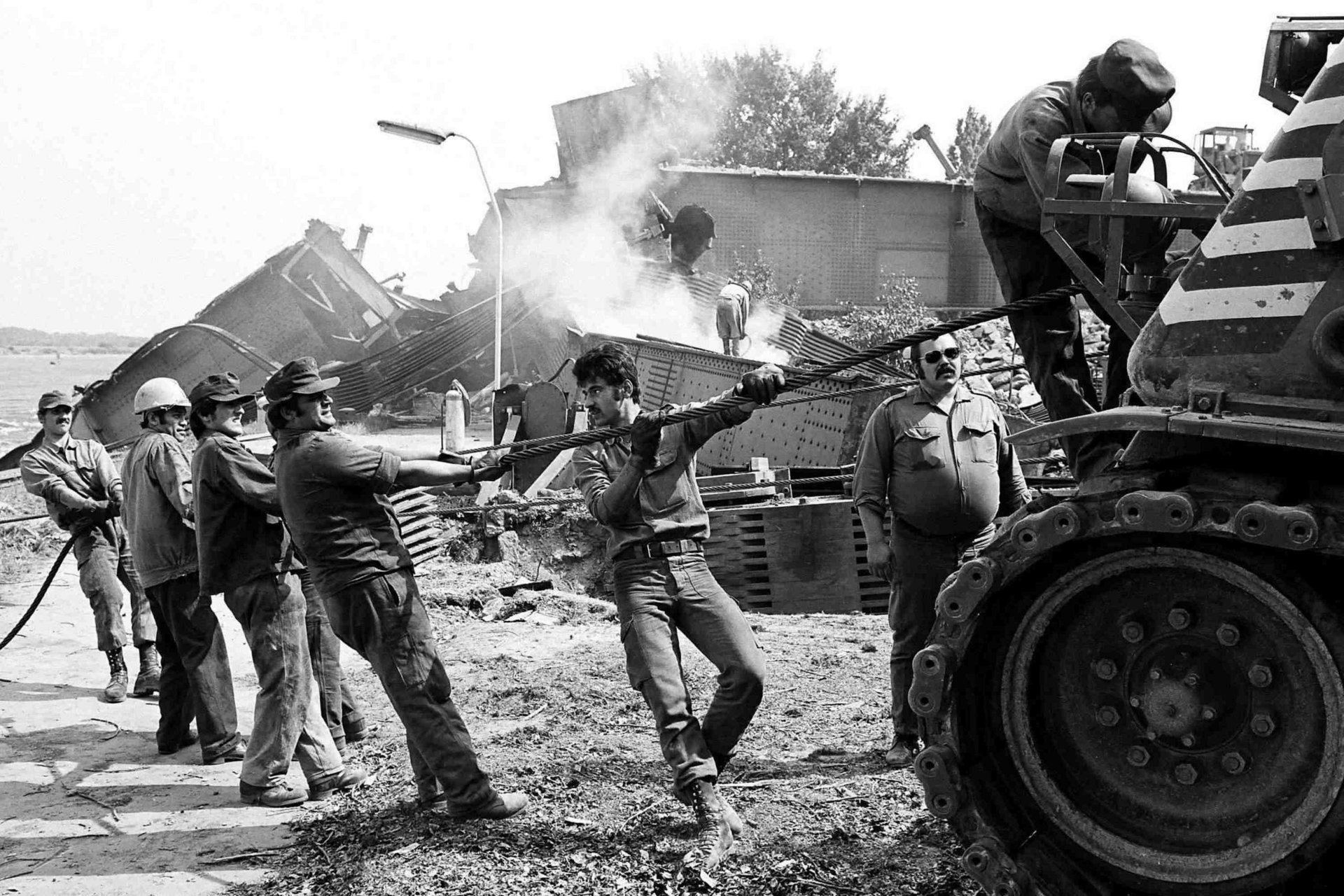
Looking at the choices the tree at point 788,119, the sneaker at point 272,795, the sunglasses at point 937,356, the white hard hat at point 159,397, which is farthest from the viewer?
the tree at point 788,119

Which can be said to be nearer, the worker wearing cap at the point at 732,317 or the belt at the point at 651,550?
the belt at the point at 651,550

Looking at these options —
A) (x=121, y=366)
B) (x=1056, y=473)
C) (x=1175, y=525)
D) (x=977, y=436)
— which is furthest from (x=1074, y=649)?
(x=121, y=366)

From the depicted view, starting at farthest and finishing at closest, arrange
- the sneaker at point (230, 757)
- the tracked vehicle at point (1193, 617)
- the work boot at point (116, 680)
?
the work boot at point (116, 680)
the sneaker at point (230, 757)
the tracked vehicle at point (1193, 617)

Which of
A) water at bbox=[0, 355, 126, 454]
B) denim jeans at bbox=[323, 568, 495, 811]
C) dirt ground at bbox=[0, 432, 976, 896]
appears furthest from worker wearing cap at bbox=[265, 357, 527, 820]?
water at bbox=[0, 355, 126, 454]

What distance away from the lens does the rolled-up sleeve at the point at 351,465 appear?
18.8ft

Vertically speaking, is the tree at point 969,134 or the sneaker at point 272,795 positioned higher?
the tree at point 969,134

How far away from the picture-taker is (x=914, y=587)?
598cm

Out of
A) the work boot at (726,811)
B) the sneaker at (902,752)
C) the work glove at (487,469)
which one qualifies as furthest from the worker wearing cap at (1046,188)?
the work glove at (487,469)

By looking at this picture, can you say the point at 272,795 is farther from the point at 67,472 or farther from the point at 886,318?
the point at 886,318

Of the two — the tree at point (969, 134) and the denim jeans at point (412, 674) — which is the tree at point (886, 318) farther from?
the tree at point (969, 134)

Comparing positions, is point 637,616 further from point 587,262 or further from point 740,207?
point 740,207

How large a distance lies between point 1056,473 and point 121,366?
1769cm

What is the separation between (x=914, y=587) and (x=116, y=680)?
18.2 feet

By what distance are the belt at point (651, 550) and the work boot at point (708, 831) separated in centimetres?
94
